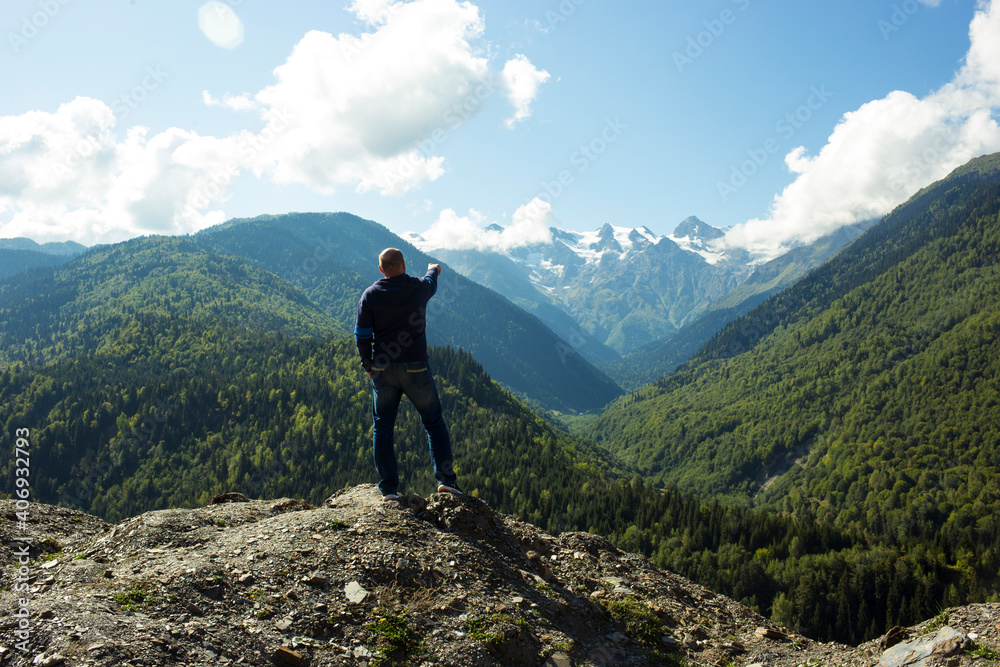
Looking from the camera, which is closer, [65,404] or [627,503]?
[627,503]

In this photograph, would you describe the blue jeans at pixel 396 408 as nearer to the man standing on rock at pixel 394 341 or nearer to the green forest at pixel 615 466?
the man standing on rock at pixel 394 341

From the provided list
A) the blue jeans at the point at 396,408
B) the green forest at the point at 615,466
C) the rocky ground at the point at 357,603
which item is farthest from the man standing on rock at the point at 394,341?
the green forest at the point at 615,466

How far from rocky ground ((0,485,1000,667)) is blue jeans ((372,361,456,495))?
0.73 m

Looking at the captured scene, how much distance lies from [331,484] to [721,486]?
149 m

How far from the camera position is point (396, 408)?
10867 mm

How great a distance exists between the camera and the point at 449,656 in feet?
24.3

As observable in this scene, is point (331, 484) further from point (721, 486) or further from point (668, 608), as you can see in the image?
point (721, 486)

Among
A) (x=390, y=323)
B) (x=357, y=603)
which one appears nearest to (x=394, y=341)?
(x=390, y=323)

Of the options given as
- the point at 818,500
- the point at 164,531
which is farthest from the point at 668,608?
the point at 818,500

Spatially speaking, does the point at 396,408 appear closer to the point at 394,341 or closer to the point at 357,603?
the point at 394,341

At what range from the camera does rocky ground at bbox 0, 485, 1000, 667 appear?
668 centimetres

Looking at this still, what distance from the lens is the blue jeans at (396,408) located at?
34.3 ft

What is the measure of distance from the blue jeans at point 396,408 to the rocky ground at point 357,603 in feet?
2.38

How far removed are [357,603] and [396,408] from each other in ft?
12.6
